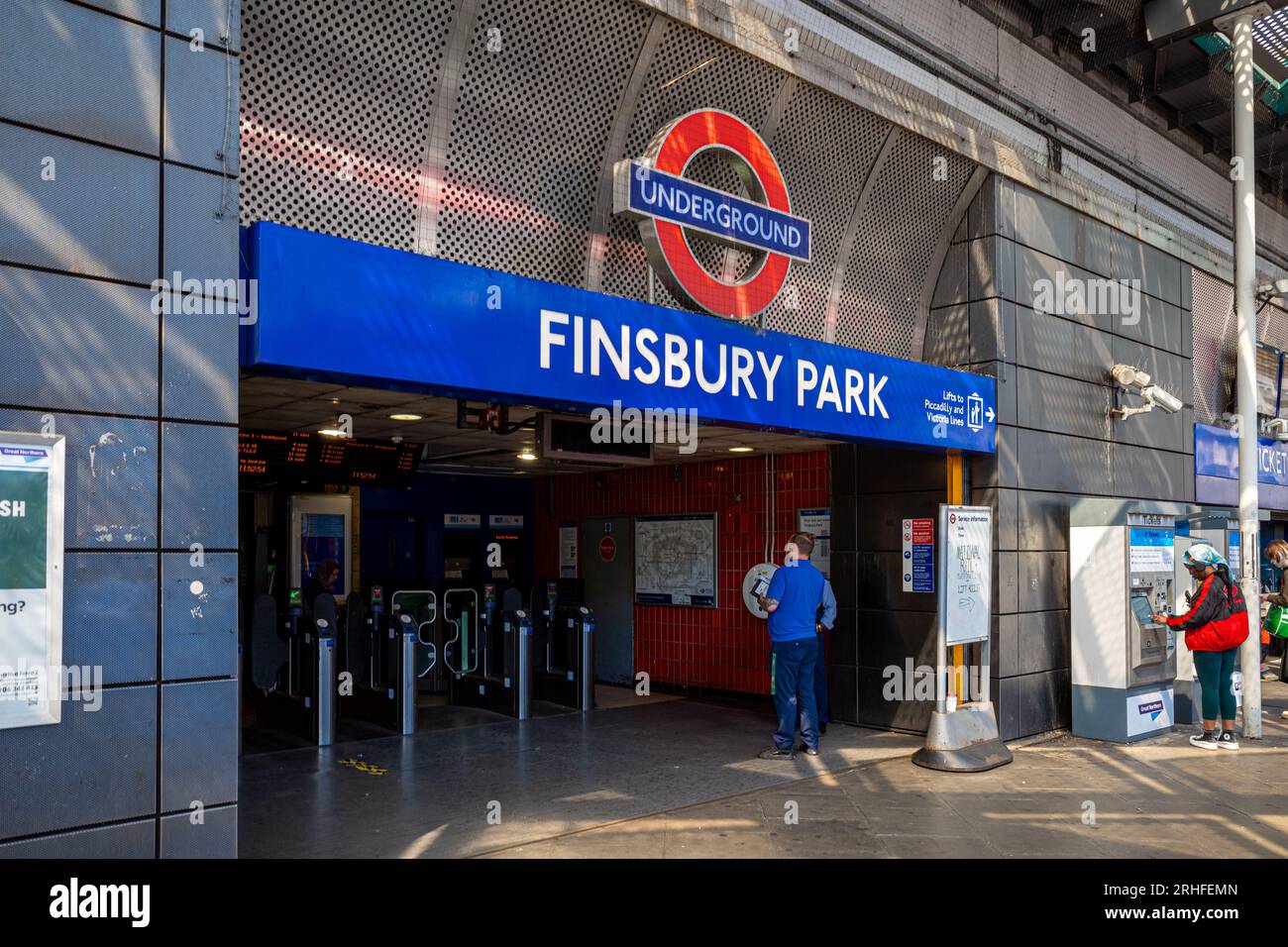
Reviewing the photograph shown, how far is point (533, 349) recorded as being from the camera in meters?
4.83

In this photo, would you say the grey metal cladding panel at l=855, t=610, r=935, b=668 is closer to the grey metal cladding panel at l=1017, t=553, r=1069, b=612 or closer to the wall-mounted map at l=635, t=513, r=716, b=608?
the grey metal cladding panel at l=1017, t=553, r=1069, b=612

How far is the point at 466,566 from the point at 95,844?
344 inches

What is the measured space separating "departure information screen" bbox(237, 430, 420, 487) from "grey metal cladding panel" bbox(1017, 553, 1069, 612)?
5843 mm

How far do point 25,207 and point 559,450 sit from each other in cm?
297

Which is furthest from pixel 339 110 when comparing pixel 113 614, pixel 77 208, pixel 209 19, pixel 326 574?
pixel 326 574

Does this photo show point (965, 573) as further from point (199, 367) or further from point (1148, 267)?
point (199, 367)

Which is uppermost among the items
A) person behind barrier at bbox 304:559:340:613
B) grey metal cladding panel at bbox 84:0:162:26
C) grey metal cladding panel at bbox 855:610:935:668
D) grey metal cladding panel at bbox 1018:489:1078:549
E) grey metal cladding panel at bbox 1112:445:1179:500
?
grey metal cladding panel at bbox 84:0:162:26

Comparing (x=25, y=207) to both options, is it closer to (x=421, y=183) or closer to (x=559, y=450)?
(x=421, y=183)

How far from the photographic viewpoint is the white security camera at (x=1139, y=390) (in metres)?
8.80

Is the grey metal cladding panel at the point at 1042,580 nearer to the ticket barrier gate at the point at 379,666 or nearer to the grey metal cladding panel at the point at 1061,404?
the grey metal cladding panel at the point at 1061,404

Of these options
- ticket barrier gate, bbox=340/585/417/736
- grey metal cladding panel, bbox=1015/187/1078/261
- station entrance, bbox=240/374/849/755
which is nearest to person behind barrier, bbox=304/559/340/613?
station entrance, bbox=240/374/849/755

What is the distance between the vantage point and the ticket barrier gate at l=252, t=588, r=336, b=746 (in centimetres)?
794

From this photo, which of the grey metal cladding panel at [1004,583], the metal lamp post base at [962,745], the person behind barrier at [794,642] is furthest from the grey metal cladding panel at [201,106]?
the grey metal cladding panel at [1004,583]
